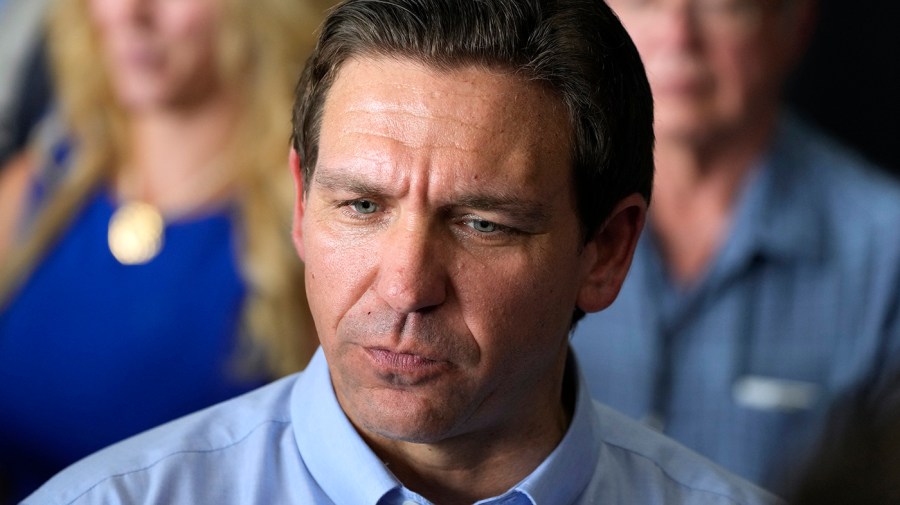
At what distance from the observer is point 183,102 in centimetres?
353

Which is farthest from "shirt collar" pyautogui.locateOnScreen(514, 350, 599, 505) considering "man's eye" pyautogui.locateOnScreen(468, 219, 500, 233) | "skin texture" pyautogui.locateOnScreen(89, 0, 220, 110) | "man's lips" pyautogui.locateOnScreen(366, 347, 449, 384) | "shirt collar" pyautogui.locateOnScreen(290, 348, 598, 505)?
"skin texture" pyautogui.locateOnScreen(89, 0, 220, 110)

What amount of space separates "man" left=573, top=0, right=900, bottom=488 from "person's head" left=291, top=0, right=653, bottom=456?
1289 mm

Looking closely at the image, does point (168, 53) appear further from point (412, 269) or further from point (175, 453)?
point (412, 269)

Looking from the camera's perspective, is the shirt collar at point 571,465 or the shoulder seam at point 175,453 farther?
the shirt collar at point 571,465

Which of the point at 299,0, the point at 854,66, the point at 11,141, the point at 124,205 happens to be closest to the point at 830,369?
the point at 854,66

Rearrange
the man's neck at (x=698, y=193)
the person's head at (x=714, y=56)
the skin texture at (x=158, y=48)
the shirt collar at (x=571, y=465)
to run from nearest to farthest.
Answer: the shirt collar at (x=571, y=465) < the person's head at (x=714, y=56) < the man's neck at (x=698, y=193) < the skin texture at (x=158, y=48)

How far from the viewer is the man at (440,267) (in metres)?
1.88

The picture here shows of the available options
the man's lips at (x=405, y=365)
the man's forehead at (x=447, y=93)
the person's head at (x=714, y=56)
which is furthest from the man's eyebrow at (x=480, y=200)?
the person's head at (x=714, y=56)

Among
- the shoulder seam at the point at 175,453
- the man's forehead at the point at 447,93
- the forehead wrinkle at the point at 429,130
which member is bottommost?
Result: the shoulder seam at the point at 175,453

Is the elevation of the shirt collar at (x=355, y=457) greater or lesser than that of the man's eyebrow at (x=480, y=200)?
lesser

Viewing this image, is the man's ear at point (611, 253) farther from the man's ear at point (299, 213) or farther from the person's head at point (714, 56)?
the person's head at point (714, 56)

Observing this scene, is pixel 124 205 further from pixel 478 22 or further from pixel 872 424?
pixel 872 424

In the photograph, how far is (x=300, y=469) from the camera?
6.62 feet

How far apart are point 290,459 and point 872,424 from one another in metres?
1.13
